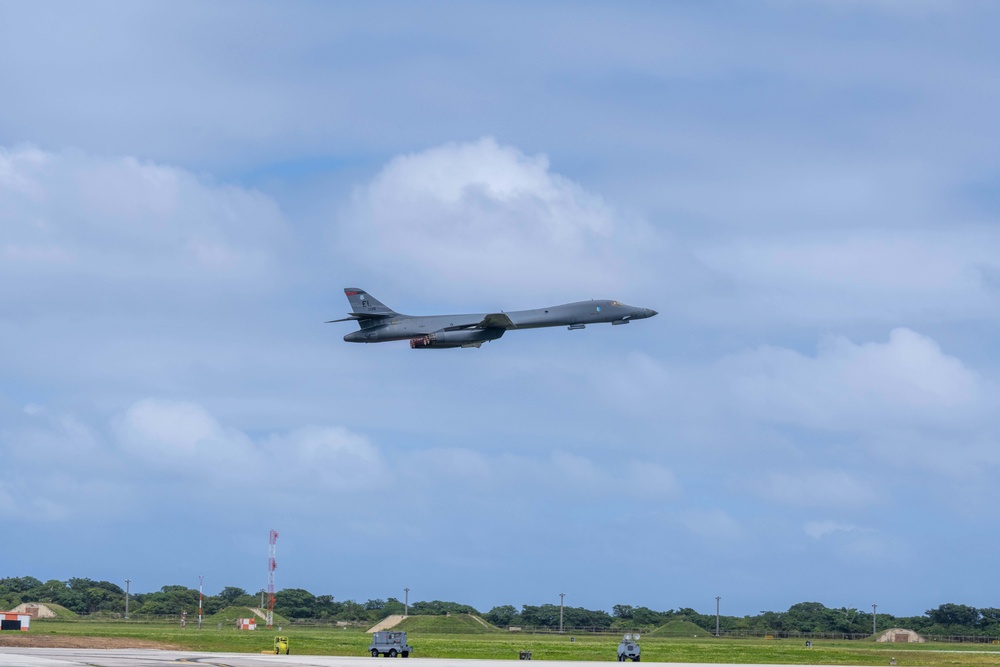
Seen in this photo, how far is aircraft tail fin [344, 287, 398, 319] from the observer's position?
10219 centimetres

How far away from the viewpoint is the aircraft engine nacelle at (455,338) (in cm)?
10019

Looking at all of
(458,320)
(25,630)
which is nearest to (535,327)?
(458,320)

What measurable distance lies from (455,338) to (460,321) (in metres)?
1.46

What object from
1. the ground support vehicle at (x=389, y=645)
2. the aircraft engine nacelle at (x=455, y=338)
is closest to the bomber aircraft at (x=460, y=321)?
Result: the aircraft engine nacelle at (x=455, y=338)

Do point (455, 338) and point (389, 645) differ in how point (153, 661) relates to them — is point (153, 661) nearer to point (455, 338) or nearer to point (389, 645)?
point (389, 645)

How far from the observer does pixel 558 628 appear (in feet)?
641

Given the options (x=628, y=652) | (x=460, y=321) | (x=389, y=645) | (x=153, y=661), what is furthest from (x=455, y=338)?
(x=153, y=661)

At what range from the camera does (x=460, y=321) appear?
10044cm

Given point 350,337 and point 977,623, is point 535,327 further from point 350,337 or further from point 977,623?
point 977,623

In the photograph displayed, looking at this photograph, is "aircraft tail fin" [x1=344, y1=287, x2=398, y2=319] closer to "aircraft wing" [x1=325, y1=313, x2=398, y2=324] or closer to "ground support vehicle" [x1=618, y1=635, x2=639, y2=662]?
"aircraft wing" [x1=325, y1=313, x2=398, y2=324]

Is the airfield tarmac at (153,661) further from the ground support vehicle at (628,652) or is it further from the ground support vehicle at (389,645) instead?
the ground support vehicle at (389,645)

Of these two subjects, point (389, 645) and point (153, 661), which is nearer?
point (153, 661)

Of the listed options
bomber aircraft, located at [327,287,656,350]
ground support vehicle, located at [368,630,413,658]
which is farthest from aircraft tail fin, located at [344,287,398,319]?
ground support vehicle, located at [368,630,413,658]

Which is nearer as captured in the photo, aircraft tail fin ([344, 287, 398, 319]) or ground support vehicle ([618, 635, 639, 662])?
ground support vehicle ([618, 635, 639, 662])
